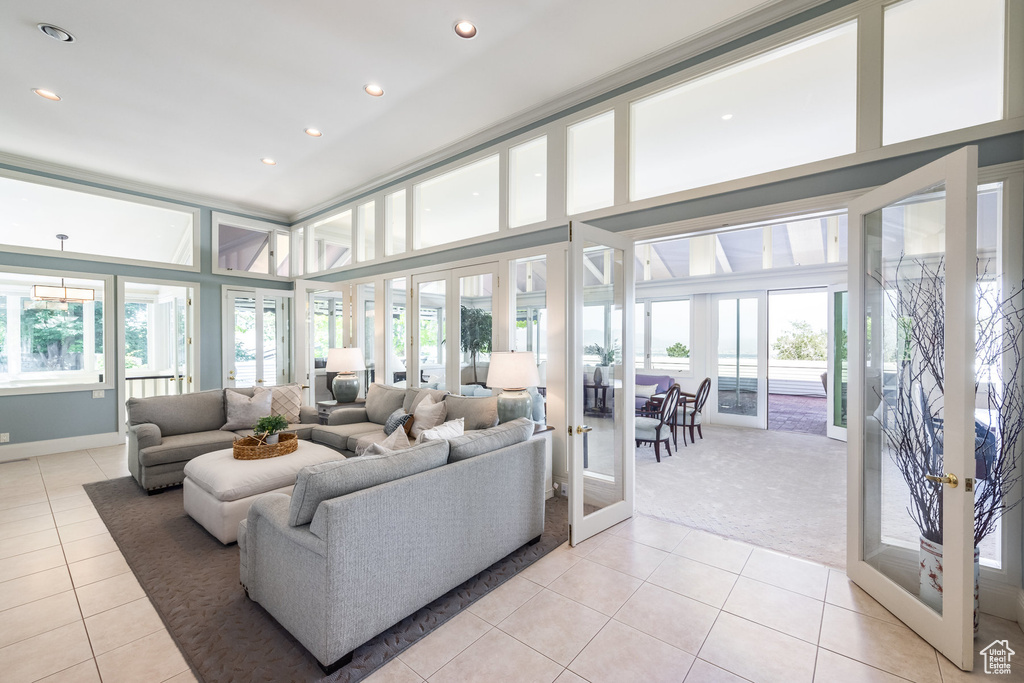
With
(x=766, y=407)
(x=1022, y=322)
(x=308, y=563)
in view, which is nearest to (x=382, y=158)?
(x=308, y=563)

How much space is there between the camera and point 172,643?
6.34 feet

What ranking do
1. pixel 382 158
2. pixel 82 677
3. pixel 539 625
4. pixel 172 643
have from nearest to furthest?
pixel 82 677 → pixel 172 643 → pixel 539 625 → pixel 382 158

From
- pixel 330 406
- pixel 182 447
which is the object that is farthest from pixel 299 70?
pixel 330 406

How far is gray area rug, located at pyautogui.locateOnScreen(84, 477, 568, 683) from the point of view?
1.79 m

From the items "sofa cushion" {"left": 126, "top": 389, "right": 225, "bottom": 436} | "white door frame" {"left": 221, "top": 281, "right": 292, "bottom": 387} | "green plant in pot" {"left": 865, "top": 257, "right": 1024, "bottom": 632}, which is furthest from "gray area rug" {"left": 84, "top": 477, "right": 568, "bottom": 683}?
"white door frame" {"left": 221, "top": 281, "right": 292, "bottom": 387}

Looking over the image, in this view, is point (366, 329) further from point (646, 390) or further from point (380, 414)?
point (646, 390)

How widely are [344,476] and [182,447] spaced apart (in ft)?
10.3

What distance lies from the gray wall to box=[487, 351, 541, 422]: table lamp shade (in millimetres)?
5171

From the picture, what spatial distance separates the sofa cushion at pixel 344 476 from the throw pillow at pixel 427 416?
1784 mm

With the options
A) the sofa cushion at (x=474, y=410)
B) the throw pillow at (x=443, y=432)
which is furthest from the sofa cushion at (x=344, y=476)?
the sofa cushion at (x=474, y=410)

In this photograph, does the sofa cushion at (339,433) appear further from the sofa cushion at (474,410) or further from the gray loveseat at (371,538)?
the gray loveseat at (371,538)

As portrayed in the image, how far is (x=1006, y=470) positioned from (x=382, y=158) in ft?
18.9

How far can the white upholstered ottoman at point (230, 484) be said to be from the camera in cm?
286

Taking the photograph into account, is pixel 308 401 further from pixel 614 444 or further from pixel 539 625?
pixel 539 625
